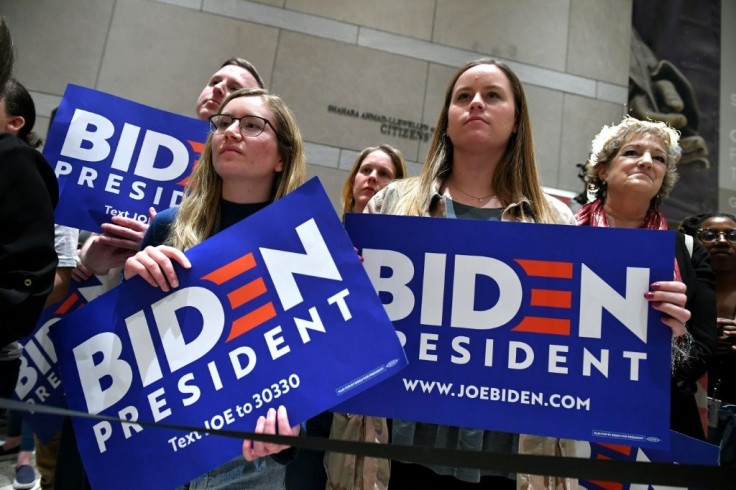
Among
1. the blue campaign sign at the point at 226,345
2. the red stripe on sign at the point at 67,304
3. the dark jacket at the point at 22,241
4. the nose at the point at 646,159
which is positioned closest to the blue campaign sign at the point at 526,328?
the blue campaign sign at the point at 226,345

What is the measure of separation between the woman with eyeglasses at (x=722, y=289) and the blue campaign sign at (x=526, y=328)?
1469 millimetres

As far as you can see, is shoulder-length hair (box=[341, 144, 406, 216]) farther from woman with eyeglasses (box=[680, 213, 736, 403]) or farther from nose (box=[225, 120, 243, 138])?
woman with eyeglasses (box=[680, 213, 736, 403])

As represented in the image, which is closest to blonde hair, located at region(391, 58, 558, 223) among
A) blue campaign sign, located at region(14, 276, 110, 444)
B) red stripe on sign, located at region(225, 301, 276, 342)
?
red stripe on sign, located at region(225, 301, 276, 342)

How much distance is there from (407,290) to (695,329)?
1.20 meters

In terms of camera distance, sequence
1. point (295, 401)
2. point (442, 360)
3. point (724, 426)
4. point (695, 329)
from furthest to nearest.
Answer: point (724, 426)
point (695, 329)
point (442, 360)
point (295, 401)

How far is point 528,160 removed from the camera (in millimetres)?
1585

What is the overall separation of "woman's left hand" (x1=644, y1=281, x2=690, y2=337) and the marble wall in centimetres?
462

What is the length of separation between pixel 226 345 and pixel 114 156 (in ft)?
3.38

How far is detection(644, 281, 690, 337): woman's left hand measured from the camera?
121cm

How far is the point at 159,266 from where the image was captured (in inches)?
49.4

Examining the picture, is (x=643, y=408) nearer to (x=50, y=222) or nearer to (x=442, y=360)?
(x=442, y=360)

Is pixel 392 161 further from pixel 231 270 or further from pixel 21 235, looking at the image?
pixel 21 235

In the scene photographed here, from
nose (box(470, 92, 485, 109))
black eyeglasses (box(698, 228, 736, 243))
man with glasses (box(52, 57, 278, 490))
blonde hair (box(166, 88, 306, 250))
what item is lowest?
man with glasses (box(52, 57, 278, 490))

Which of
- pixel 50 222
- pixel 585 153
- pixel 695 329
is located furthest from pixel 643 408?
pixel 585 153
